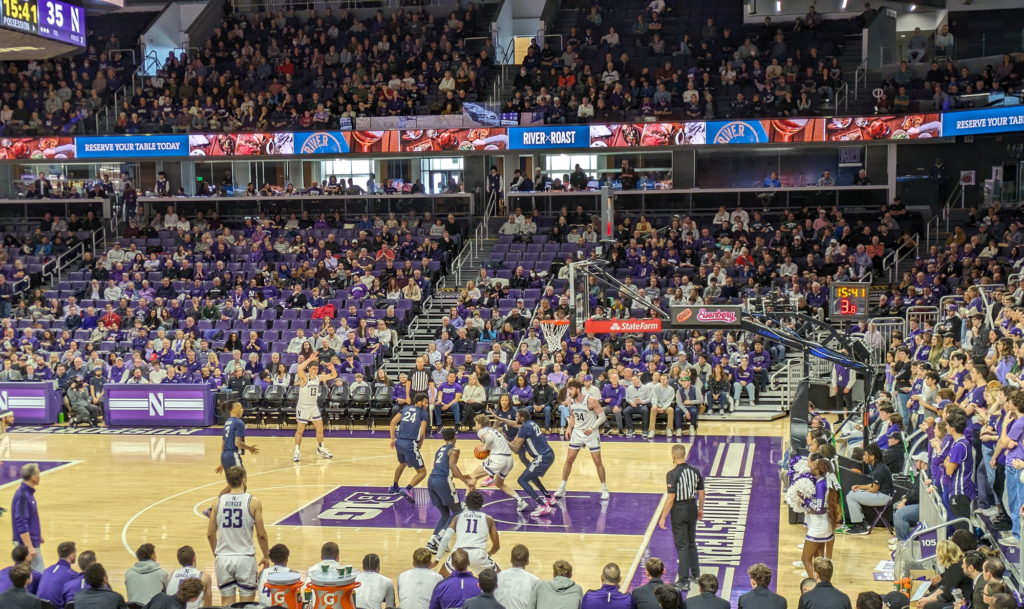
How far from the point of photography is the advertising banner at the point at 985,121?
2575 cm

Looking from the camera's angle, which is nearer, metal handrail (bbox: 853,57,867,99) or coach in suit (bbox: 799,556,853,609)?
coach in suit (bbox: 799,556,853,609)

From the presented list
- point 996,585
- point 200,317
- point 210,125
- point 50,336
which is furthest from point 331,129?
point 996,585

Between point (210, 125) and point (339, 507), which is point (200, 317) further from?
point (339, 507)

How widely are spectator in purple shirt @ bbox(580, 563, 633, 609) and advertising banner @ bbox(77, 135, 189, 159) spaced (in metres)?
26.6

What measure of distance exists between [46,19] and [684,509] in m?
11.3

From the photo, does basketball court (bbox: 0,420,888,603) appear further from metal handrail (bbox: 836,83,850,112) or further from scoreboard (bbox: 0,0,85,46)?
metal handrail (bbox: 836,83,850,112)

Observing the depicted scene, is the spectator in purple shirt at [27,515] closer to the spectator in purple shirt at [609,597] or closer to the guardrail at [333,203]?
the spectator in purple shirt at [609,597]

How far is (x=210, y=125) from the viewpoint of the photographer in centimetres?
3189

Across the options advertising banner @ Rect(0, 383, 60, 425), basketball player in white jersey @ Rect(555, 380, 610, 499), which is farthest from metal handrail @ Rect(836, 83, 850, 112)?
advertising banner @ Rect(0, 383, 60, 425)

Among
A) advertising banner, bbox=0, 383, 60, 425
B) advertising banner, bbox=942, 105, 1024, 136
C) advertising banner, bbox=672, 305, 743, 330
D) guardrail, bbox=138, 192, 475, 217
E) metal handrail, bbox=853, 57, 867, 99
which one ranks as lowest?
advertising banner, bbox=0, 383, 60, 425

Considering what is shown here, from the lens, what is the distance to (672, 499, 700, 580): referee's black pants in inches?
446

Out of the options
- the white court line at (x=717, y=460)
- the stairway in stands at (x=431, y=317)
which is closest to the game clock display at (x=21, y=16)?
the stairway in stands at (x=431, y=317)

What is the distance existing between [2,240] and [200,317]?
35.0 ft

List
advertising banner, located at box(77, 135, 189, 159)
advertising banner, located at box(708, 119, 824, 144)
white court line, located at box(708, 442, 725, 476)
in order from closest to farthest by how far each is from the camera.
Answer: white court line, located at box(708, 442, 725, 476) → advertising banner, located at box(708, 119, 824, 144) → advertising banner, located at box(77, 135, 189, 159)
